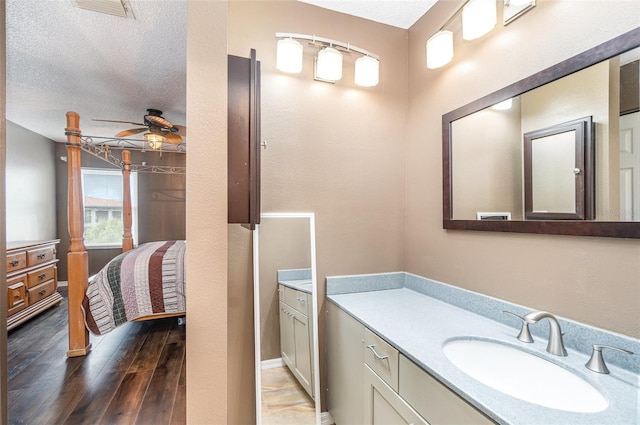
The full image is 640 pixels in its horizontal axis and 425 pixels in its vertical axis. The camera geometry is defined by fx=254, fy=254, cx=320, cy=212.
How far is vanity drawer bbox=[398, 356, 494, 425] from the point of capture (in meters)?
0.68

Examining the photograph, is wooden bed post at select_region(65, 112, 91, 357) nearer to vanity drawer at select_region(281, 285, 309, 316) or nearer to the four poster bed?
the four poster bed

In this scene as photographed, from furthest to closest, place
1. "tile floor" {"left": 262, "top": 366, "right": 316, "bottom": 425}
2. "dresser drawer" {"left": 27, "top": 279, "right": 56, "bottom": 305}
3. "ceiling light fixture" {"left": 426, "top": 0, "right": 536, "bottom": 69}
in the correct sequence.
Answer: "dresser drawer" {"left": 27, "top": 279, "right": 56, "bottom": 305} → "tile floor" {"left": 262, "top": 366, "right": 316, "bottom": 425} → "ceiling light fixture" {"left": 426, "top": 0, "right": 536, "bottom": 69}

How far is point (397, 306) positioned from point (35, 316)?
401 centimetres

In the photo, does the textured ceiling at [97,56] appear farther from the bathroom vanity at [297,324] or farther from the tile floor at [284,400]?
the tile floor at [284,400]

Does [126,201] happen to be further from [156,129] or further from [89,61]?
[89,61]

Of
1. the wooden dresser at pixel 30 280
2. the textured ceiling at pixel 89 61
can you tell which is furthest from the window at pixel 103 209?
the textured ceiling at pixel 89 61

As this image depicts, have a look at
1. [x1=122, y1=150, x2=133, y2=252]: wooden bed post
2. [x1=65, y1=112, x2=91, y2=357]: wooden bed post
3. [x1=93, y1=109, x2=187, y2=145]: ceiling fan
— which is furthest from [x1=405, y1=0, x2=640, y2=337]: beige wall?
[x1=122, y1=150, x2=133, y2=252]: wooden bed post

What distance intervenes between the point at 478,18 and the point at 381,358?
160 cm

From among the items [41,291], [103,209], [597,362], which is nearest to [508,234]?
[597,362]

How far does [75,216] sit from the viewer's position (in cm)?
217

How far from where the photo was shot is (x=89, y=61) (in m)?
2.13

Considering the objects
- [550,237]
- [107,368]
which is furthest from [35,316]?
[550,237]

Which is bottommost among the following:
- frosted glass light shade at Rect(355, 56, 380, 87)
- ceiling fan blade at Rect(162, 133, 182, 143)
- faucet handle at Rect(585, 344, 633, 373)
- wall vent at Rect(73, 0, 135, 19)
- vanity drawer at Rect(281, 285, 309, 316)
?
vanity drawer at Rect(281, 285, 309, 316)

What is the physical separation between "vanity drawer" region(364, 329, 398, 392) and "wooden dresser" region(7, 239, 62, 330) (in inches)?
143
